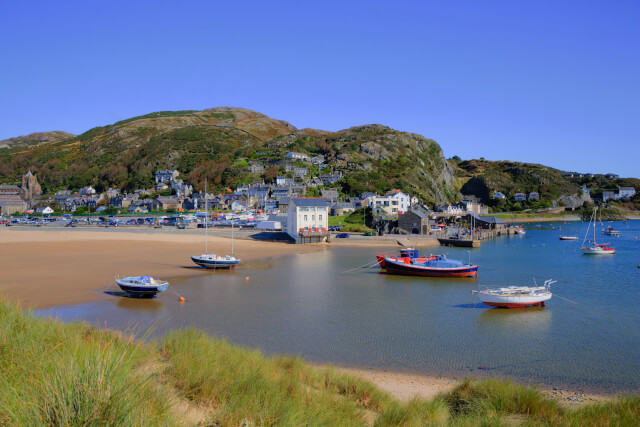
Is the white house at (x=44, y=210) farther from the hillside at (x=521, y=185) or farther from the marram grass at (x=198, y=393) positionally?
the hillside at (x=521, y=185)

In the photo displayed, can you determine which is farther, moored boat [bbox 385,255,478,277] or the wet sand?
moored boat [bbox 385,255,478,277]

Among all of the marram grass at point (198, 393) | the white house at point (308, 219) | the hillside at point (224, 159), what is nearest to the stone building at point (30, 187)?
the hillside at point (224, 159)

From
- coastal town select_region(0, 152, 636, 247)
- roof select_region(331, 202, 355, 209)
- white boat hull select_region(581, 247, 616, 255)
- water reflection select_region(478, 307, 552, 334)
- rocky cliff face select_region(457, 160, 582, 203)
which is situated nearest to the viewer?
water reflection select_region(478, 307, 552, 334)

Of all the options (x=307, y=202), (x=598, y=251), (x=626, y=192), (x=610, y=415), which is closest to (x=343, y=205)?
(x=307, y=202)

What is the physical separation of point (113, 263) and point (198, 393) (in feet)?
103

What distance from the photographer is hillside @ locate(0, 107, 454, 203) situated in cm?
11756

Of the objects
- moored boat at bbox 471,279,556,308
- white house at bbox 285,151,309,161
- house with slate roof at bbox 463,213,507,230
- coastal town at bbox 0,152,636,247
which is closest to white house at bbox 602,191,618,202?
coastal town at bbox 0,152,636,247

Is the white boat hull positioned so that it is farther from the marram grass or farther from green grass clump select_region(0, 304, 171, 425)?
green grass clump select_region(0, 304, 171, 425)

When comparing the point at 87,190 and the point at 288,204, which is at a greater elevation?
the point at 87,190

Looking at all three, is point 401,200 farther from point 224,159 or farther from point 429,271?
point 224,159

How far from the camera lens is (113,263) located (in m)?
34.7

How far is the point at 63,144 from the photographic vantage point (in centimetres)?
19675

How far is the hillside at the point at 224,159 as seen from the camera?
117562 millimetres

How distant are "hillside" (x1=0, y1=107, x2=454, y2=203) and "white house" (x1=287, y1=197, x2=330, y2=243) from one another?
1827 inches
